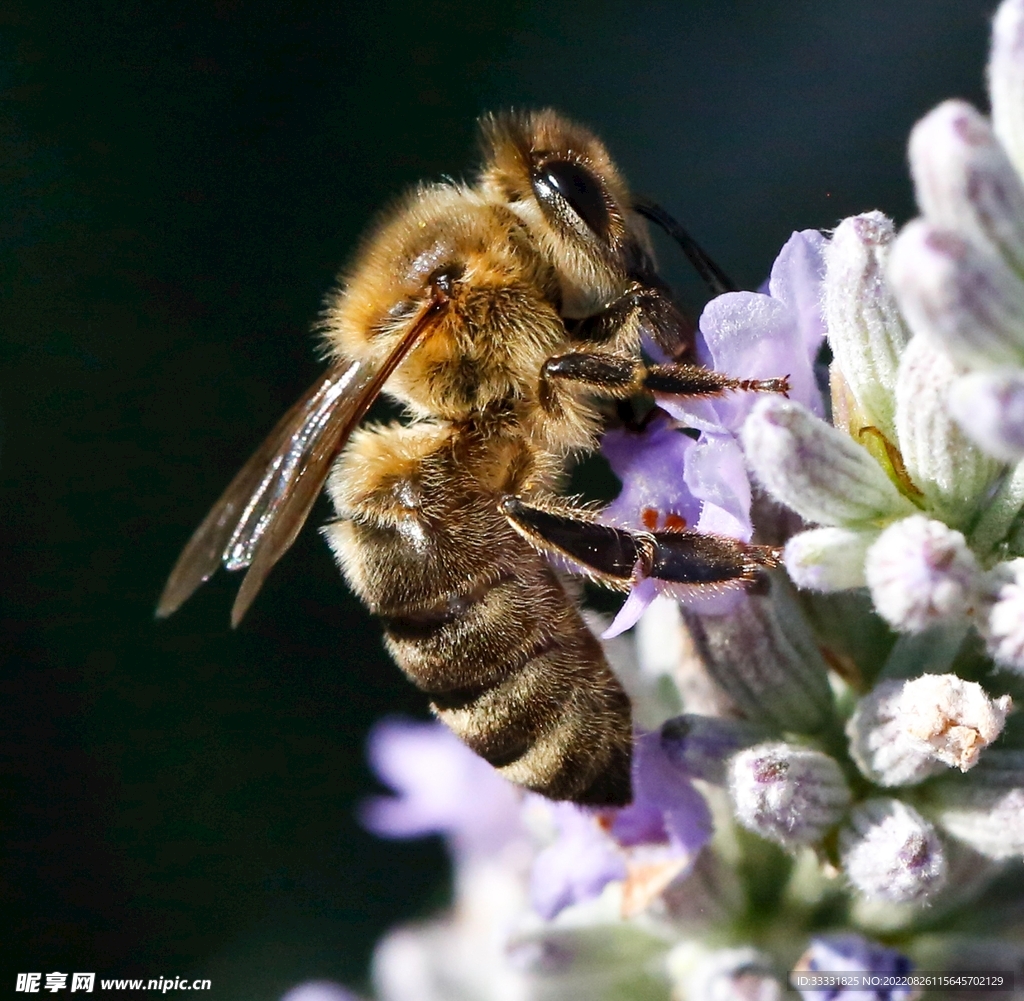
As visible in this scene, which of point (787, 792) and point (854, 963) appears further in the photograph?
point (854, 963)

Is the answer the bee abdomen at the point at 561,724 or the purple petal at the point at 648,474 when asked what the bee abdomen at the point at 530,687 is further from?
the purple petal at the point at 648,474

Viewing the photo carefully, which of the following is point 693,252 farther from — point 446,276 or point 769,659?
point 769,659

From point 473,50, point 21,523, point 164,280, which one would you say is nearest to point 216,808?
point 21,523

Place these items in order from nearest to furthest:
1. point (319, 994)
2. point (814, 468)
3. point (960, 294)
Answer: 1. point (960, 294)
2. point (814, 468)
3. point (319, 994)

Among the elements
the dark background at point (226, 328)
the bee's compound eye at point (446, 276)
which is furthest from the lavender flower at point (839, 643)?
the dark background at point (226, 328)

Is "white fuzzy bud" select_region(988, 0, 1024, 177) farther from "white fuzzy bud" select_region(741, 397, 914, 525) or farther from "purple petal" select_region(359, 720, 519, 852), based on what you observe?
"purple petal" select_region(359, 720, 519, 852)

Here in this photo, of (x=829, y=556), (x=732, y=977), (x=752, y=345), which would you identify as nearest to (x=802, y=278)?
(x=752, y=345)

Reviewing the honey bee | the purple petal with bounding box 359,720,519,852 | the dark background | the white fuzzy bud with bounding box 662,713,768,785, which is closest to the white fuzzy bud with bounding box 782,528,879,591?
the honey bee
